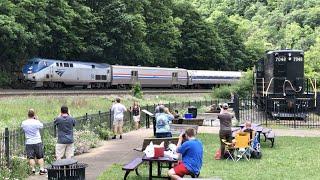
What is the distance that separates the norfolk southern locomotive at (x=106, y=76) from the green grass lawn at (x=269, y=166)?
32.4m

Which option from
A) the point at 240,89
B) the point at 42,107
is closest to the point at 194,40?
the point at 240,89

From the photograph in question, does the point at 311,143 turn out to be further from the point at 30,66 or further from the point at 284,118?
the point at 30,66

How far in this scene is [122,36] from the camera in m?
65.1

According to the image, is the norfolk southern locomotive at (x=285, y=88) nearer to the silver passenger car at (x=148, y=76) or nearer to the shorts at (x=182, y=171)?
the shorts at (x=182, y=171)

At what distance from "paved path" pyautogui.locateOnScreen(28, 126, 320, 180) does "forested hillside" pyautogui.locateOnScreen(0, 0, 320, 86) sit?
2758 centimetres

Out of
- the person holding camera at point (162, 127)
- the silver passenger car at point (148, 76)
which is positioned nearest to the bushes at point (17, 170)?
the person holding camera at point (162, 127)

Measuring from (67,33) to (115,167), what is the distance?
45.5 m

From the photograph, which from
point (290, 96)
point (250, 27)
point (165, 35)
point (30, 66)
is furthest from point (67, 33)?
point (250, 27)

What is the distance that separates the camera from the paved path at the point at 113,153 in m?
14.4

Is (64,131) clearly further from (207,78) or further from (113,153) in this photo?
(207,78)

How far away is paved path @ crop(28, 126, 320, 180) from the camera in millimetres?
14422

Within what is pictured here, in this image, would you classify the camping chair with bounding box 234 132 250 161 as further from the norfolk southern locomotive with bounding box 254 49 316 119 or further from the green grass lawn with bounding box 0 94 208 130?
the norfolk southern locomotive with bounding box 254 49 316 119

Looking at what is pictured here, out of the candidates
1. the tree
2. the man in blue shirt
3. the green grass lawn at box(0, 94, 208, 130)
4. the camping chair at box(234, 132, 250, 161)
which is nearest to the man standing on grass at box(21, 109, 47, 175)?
the man in blue shirt

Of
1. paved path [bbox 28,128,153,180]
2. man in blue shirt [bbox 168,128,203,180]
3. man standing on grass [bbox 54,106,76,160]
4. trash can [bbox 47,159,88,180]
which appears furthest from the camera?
paved path [bbox 28,128,153,180]
